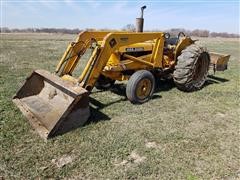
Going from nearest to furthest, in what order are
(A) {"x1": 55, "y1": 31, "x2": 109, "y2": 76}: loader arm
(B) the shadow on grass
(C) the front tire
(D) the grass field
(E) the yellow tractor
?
(D) the grass field, (E) the yellow tractor, (A) {"x1": 55, "y1": 31, "x2": 109, "y2": 76}: loader arm, (C) the front tire, (B) the shadow on grass

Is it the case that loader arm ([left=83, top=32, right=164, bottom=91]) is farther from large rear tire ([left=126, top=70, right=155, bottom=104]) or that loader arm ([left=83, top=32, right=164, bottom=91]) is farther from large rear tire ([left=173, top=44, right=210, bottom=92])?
large rear tire ([left=173, top=44, right=210, bottom=92])

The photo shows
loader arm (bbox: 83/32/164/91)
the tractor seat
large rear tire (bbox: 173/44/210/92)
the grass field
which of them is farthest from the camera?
the tractor seat

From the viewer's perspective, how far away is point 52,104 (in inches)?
202

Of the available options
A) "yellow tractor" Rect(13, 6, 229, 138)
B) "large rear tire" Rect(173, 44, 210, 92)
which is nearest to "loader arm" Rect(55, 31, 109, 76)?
"yellow tractor" Rect(13, 6, 229, 138)

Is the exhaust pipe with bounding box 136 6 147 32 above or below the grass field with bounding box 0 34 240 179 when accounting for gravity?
above

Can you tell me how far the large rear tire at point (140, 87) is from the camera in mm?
5781

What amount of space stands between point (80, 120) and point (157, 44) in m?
2.93

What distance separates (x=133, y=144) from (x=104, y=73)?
6.93ft

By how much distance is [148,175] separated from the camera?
3.54 m

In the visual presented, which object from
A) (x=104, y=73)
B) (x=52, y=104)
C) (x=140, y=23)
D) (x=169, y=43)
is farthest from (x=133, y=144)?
(x=169, y=43)

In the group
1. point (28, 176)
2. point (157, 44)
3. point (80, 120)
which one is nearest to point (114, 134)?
point (80, 120)

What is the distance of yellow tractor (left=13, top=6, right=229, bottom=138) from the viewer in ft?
15.2

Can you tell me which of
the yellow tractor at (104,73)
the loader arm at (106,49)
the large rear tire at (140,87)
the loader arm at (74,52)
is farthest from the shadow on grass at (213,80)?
the loader arm at (74,52)

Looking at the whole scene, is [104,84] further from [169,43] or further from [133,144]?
[133,144]
